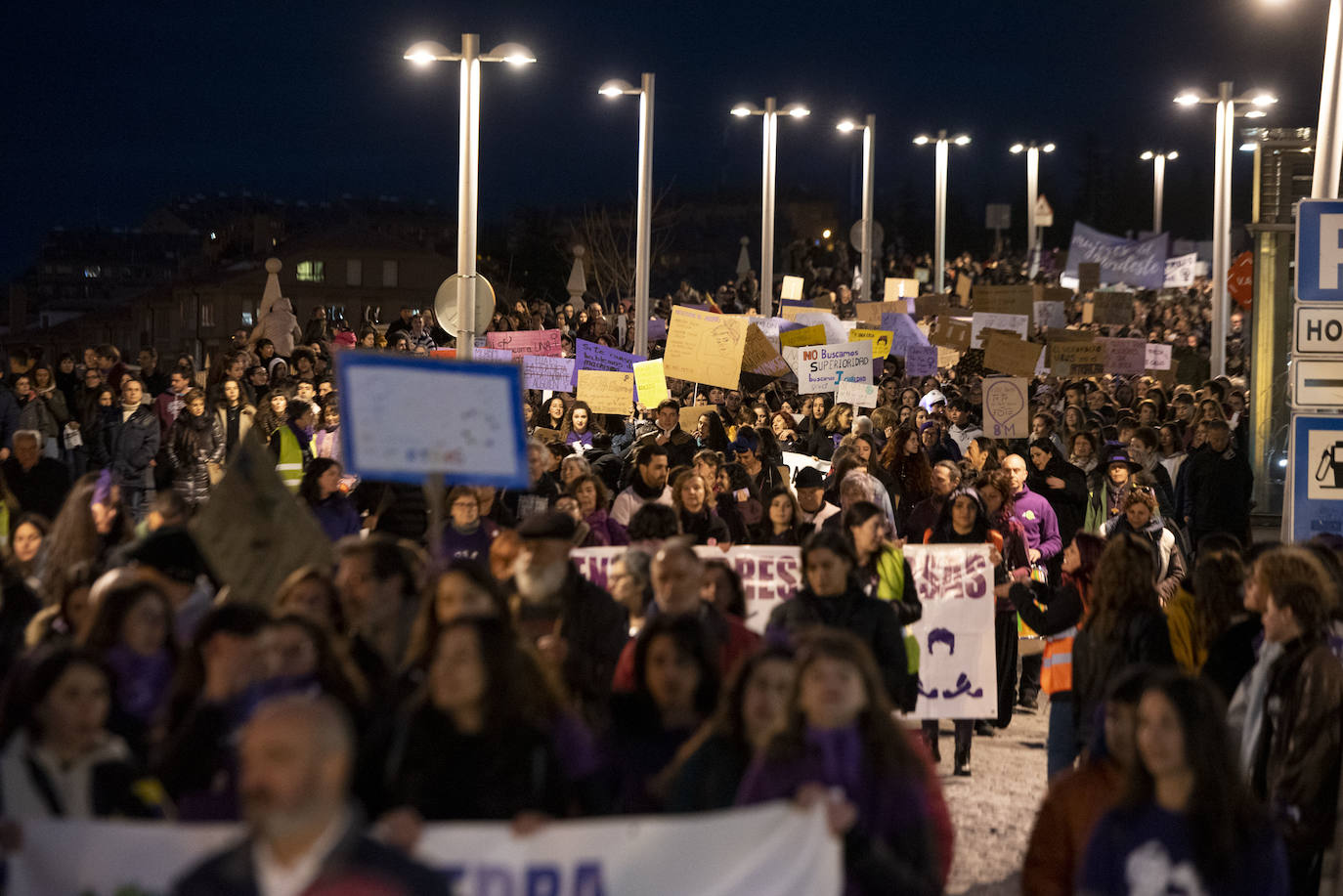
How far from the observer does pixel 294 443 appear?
14.3 m

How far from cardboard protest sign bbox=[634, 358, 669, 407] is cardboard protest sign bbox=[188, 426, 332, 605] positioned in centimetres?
1179

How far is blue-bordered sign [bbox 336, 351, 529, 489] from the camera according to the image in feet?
20.6

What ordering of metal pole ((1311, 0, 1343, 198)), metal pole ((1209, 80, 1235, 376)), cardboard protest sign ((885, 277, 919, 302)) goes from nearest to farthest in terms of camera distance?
metal pole ((1311, 0, 1343, 198)), metal pole ((1209, 80, 1235, 376)), cardboard protest sign ((885, 277, 919, 302))

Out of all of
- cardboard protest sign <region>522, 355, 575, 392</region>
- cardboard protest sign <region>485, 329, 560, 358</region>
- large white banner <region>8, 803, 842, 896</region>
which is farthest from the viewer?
cardboard protest sign <region>485, 329, 560, 358</region>

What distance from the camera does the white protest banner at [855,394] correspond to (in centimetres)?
2027

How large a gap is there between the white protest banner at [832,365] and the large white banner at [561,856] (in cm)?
1581

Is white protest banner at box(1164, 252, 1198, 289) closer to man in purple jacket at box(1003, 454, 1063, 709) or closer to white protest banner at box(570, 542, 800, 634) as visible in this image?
man in purple jacket at box(1003, 454, 1063, 709)

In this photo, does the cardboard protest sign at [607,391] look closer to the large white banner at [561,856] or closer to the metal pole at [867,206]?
the large white banner at [561,856]

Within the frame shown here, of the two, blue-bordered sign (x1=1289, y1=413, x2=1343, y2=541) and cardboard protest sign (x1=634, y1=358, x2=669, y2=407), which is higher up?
cardboard protest sign (x1=634, y1=358, x2=669, y2=407)

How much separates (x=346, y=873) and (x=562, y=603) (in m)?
3.43

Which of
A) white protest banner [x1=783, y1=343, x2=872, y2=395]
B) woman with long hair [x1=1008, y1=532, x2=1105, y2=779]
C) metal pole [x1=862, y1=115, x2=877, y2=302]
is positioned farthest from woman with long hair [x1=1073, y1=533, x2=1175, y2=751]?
metal pole [x1=862, y1=115, x2=877, y2=302]

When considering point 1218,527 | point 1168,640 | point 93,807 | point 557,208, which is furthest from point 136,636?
point 557,208

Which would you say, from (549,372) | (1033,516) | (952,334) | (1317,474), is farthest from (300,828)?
(952,334)

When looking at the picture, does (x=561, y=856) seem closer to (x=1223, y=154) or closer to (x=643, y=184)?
(x=643, y=184)
